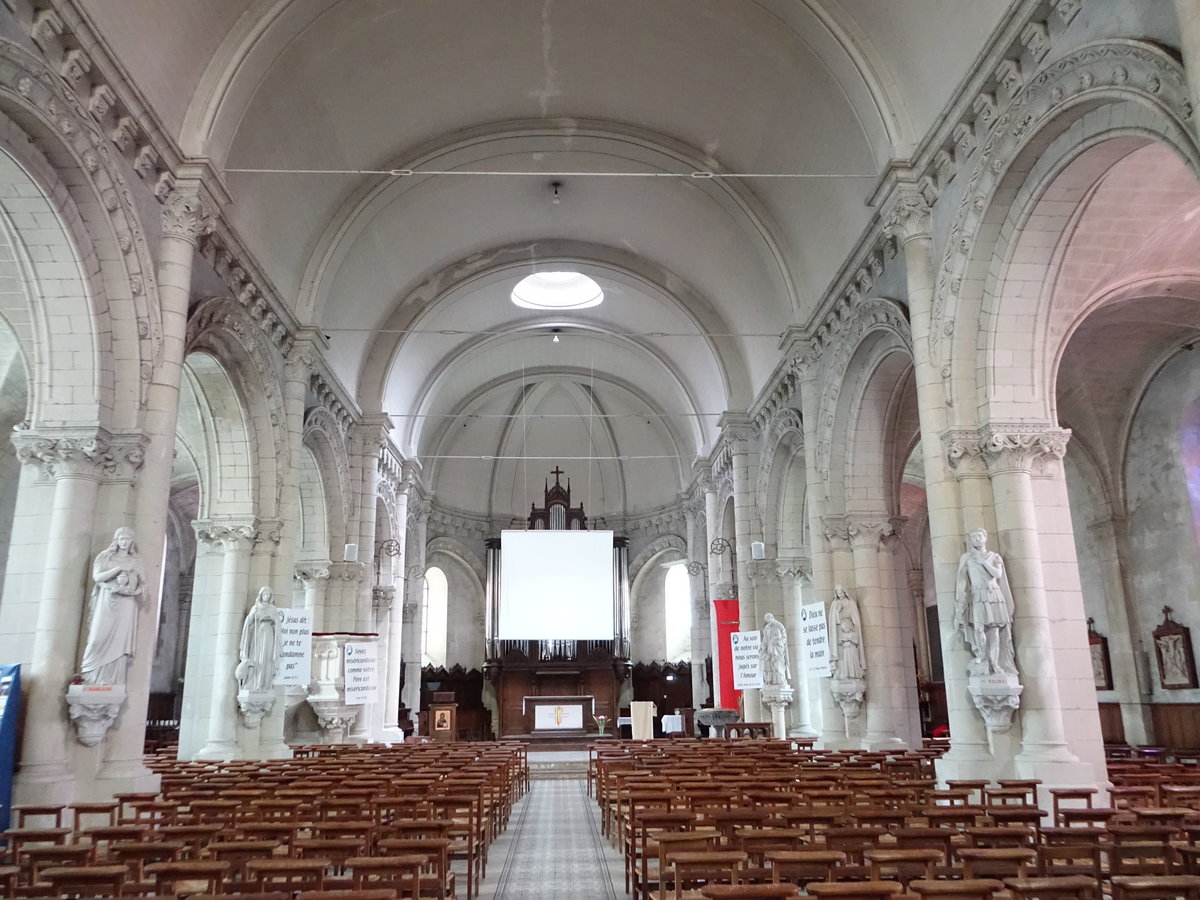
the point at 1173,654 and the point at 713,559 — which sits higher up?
the point at 713,559

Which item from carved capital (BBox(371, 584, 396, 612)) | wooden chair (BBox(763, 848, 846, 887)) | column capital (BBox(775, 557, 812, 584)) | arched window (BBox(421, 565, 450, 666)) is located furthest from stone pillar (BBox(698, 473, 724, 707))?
wooden chair (BBox(763, 848, 846, 887))

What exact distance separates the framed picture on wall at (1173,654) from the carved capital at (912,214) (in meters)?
11.5

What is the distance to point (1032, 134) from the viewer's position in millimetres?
10664

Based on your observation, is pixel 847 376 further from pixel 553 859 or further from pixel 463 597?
pixel 463 597

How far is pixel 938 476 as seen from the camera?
1227cm

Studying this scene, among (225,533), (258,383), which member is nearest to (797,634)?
(225,533)

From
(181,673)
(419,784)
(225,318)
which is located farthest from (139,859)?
(181,673)

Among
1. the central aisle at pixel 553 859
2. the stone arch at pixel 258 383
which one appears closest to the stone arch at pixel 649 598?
the stone arch at pixel 258 383

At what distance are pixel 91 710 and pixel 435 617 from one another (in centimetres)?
2711

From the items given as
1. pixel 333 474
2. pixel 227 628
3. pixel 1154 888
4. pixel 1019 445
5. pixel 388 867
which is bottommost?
pixel 1154 888

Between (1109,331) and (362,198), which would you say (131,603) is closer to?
(362,198)

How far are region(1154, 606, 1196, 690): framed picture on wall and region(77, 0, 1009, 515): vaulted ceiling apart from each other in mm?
10134

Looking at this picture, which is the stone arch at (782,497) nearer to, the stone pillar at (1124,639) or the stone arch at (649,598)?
the stone pillar at (1124,639)

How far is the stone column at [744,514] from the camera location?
22.2m
